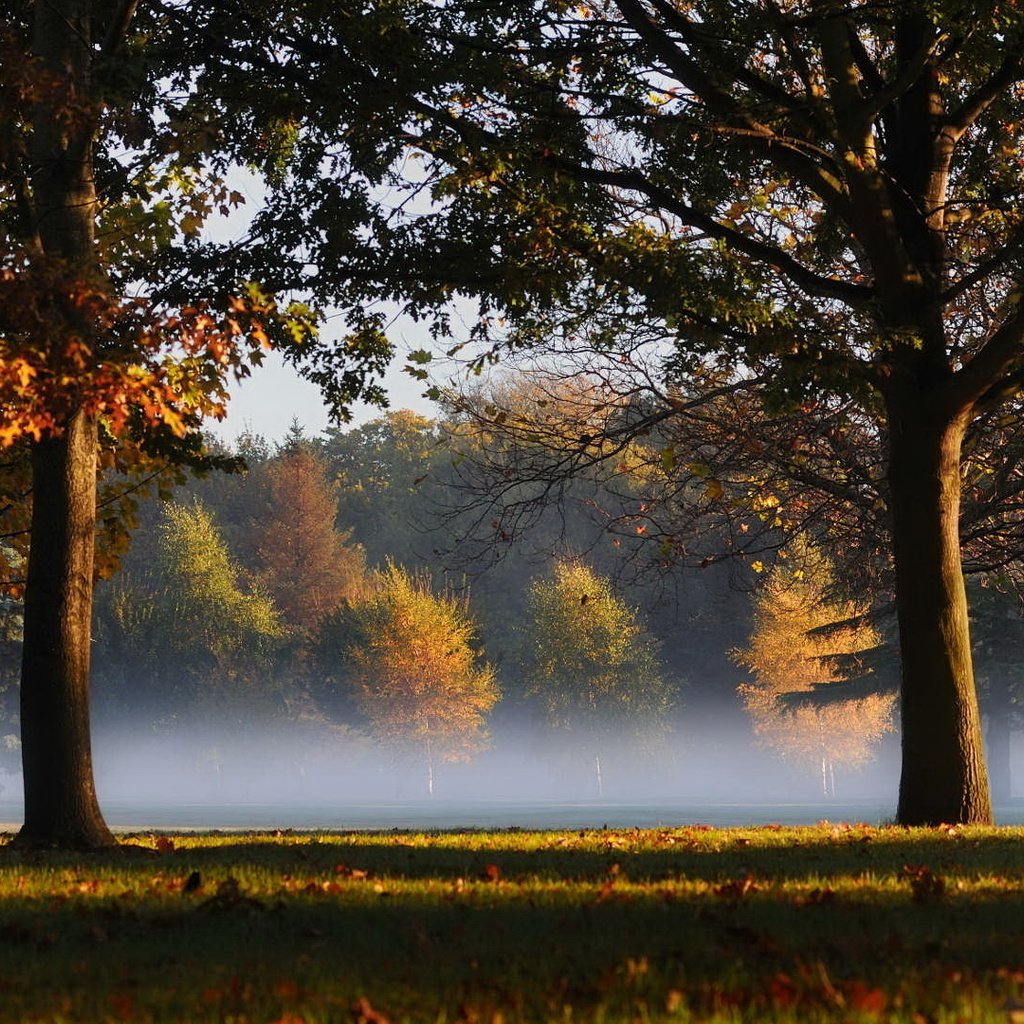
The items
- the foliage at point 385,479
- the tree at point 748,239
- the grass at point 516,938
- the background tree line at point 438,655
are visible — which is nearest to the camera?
the grass at point 516,938

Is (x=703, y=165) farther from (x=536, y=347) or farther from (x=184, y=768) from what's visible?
(x=184, y=768)

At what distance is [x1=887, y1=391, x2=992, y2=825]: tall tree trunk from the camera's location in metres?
13.8

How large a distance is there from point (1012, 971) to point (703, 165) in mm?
11458

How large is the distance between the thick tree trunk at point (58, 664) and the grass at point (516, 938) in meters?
1.82

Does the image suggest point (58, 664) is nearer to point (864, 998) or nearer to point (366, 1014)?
point (366, 1014)

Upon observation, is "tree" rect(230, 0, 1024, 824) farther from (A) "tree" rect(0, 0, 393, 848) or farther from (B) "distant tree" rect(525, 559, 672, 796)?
(B) "distant tree" rect(525, 559, 672, 796)

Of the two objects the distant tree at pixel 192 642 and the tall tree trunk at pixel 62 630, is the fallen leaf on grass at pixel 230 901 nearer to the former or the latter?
the tall tree trunk at pixel 62 630

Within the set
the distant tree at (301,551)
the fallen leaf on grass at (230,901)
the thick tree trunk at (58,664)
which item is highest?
the distant tree at (301,551)

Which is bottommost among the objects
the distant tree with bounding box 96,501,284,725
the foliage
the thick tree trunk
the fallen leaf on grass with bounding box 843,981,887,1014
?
the fallen leaf on grass with bounding box 843,981,887,1014

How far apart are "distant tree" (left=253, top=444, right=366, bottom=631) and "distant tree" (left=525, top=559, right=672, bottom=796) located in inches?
872

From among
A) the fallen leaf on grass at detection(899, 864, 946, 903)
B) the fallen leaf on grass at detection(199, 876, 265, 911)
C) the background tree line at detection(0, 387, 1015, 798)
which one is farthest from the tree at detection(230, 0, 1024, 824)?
the background tree line at detection(0, 387, 1015, 798)

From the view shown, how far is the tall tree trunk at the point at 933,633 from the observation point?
13.8 meters

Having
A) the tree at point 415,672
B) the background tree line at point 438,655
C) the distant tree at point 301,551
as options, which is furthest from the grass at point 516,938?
the distant tree at point 301,551

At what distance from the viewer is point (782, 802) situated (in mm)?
71312
